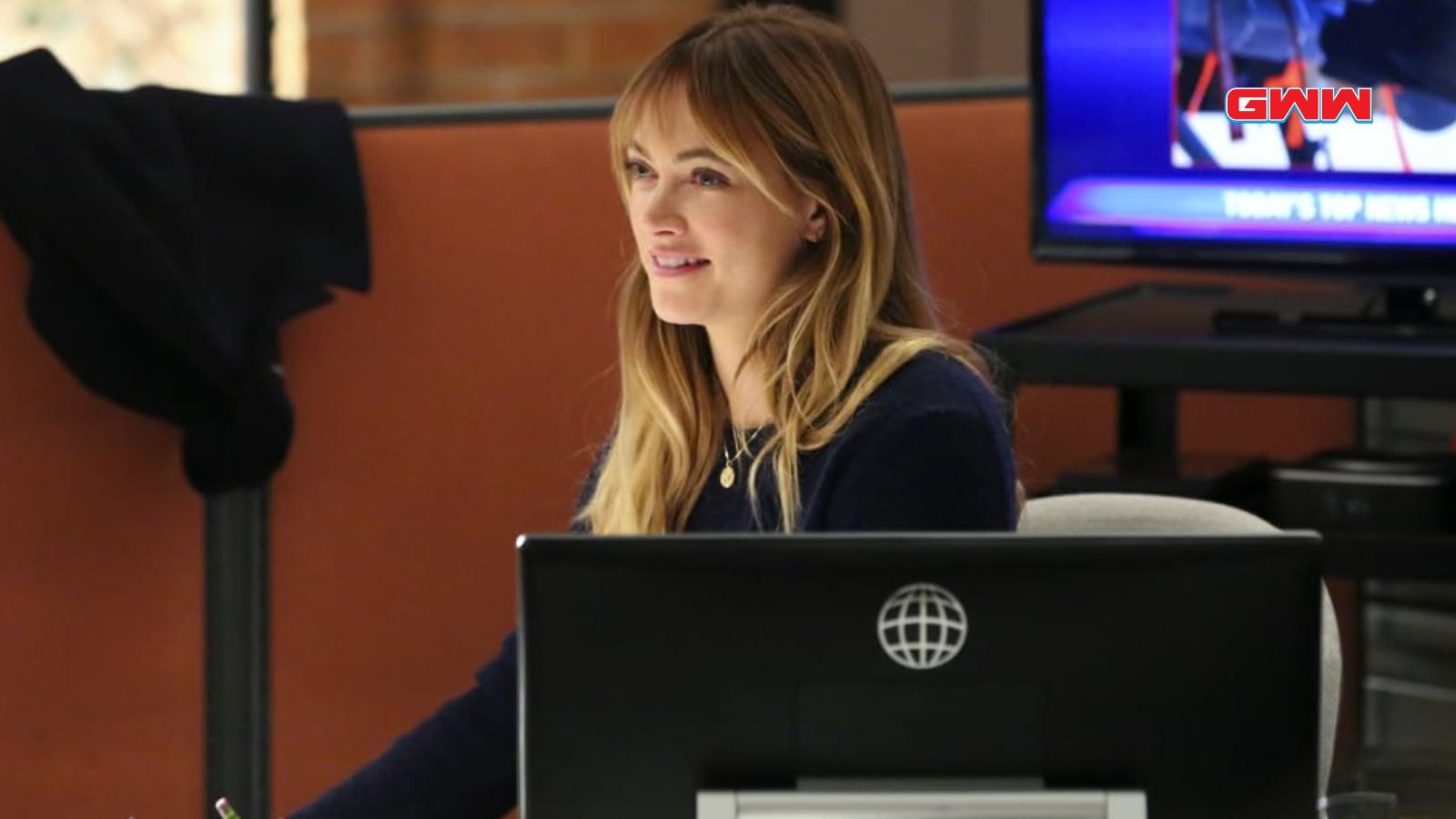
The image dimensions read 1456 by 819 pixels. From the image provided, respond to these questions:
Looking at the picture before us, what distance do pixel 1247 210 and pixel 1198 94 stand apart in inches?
6.1

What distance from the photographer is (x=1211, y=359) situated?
274 centimetres

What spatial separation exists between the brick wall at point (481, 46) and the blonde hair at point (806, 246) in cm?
230

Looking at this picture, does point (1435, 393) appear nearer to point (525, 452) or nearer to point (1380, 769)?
point (1380, 769)

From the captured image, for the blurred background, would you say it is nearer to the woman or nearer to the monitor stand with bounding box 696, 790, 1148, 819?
the woman

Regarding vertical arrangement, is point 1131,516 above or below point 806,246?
below

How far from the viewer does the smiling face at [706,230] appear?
1.92 m

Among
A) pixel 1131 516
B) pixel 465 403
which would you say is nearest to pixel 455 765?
pixel 1131 516

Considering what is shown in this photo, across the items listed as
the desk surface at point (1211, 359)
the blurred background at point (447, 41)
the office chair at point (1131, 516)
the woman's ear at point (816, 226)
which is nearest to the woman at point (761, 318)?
the woman's ear at point (816, 226)

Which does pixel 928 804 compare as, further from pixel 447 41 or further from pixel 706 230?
pixel 447 41

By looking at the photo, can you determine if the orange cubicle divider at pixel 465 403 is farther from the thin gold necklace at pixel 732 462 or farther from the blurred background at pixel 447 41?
the thin gold necklace at pixel 732 462

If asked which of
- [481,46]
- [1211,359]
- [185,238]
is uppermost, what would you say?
[481,46]

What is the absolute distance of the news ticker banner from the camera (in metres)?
2.84

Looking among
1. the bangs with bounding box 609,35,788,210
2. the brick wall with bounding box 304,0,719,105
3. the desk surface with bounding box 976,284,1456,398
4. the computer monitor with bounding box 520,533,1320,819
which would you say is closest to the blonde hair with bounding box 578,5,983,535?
the bangs with bounding box 609,35,788,210

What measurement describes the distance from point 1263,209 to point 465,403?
1.06 meters
